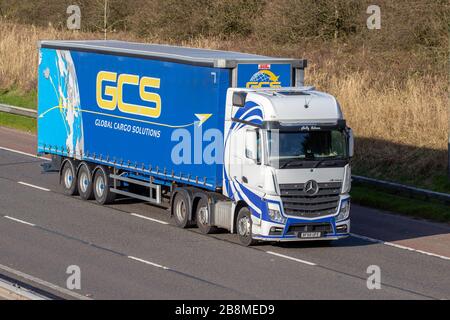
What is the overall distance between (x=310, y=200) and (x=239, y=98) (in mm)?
2393

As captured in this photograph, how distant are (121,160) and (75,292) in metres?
7.97

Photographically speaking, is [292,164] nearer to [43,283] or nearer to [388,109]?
[43,283]

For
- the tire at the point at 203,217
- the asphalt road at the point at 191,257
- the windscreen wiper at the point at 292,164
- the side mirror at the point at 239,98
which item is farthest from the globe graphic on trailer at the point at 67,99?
the windscreen wiper at the point at 292,164

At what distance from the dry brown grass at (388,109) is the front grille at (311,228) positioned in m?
7.85

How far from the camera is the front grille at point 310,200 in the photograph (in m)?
19.0

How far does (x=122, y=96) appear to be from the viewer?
75.7 feet

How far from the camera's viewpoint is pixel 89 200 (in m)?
24.7

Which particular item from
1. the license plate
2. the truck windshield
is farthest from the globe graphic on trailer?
the license plate

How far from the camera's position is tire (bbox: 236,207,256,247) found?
1955 centimetres

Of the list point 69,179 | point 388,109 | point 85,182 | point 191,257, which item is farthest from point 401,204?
point 69,179

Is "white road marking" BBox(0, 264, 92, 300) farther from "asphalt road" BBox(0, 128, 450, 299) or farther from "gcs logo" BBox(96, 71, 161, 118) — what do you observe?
"gcs logo" BBox(96, 71, 161, 118)

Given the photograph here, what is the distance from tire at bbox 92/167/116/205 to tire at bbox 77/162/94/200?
0.13 metres

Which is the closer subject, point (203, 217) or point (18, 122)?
point (203, 217)
